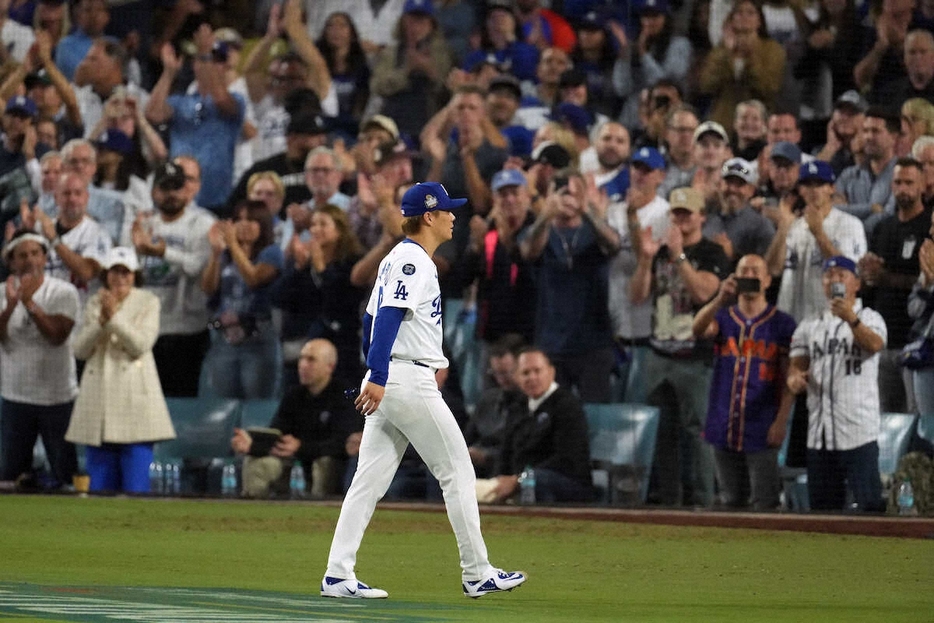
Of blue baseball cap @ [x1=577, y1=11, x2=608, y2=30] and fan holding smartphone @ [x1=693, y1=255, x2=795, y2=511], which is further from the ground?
blue baseball cap @ [x1=577, y1=11, x2=608, y2=30]

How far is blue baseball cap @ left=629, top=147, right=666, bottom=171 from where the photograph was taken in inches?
487

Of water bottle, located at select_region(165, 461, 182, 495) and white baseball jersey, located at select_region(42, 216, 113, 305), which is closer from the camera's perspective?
water bottle, located at select_region(165, 461, 182, 495)

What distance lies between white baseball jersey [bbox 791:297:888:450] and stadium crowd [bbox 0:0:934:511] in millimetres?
16

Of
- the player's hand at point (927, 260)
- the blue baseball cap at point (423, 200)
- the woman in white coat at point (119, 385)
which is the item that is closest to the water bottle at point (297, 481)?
the woman in white coat at point (119, 385)

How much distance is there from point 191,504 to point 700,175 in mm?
4544

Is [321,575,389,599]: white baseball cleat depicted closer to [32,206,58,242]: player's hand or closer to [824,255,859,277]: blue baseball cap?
[824,255,859,277]: blue baseball cap

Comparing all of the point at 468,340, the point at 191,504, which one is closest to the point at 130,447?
the point at 191,504

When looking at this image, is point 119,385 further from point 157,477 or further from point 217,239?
point 217,239

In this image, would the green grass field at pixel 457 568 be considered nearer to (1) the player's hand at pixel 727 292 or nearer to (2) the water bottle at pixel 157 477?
(2) the water bottle at pixel 157 477

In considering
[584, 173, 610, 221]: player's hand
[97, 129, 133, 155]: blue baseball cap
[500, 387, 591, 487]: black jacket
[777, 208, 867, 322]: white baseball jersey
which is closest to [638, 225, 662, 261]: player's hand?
[584, 173, 610, 221]: player's hand

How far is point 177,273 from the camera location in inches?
530

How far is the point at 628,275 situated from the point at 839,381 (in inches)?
75.9

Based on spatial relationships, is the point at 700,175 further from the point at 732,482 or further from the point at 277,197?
the point at 277,197

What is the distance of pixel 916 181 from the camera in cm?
1131
